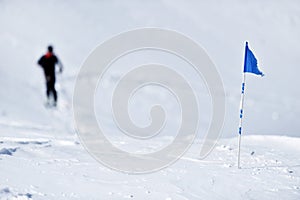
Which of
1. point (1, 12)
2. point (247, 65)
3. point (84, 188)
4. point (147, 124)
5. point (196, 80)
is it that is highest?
point (1, 12)

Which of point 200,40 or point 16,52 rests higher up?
point 200,40

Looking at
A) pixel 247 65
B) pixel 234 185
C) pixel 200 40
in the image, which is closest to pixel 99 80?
pixel 200 40

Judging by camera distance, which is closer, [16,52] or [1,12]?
[16,52]

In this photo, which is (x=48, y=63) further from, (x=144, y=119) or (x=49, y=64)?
(x=144, y=119)

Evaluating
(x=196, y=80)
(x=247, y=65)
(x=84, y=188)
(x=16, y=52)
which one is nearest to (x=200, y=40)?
(x=196, y=80)

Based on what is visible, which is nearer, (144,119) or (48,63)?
(48,63)

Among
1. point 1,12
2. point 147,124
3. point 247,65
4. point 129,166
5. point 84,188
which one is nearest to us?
point 84,188

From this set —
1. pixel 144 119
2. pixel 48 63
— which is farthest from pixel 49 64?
pixel 144 119

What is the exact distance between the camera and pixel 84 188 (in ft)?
23.1

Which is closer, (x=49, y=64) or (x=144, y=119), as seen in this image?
(x=49, y=64)

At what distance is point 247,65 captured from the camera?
10.4 meters

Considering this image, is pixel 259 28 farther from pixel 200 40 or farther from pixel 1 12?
pixel 1 12

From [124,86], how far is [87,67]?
2965 mm

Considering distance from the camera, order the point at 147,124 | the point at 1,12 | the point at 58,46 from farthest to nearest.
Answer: the point at 1,12
the point at 58,46
the point at 147,124
